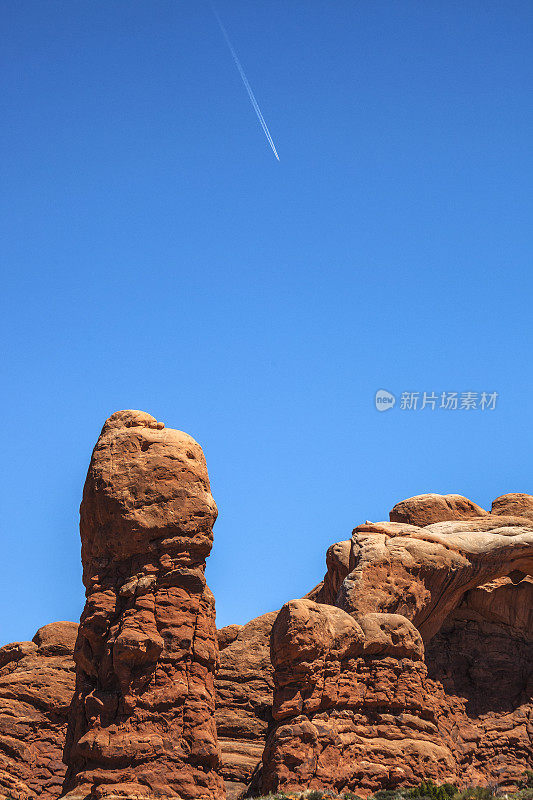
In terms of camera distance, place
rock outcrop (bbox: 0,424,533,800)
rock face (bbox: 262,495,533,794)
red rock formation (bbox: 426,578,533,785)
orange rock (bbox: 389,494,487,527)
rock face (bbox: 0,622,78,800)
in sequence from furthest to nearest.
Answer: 1. orange rock (bbox: 389,494,487,527)
2. red rock formation (bbox: 426,578,533,785)
3. rock face (bbox: 0,622,78,800)
4. rock face (bbox: 262,495,533,794)
5. rock outcrop (bbox: 0,424,533,800)

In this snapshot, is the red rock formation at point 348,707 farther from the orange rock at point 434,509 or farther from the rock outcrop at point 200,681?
the orange rock at point 434,509

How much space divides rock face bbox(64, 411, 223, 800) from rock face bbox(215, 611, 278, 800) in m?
8.11

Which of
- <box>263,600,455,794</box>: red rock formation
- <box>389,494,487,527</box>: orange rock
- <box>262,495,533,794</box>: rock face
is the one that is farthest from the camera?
<box>389,494,487,527</box>: orange rock

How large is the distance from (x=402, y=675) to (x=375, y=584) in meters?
3.82

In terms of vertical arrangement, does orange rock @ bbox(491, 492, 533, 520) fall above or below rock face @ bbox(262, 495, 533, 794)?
above

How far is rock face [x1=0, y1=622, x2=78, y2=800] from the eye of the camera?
24.9 meters

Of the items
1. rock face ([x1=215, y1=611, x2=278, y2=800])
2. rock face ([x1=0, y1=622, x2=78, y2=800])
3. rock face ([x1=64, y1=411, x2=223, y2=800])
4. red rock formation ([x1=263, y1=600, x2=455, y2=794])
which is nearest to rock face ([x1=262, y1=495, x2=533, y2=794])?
red rock formation ([x1=263, y1=600, x2=455, y2=794])

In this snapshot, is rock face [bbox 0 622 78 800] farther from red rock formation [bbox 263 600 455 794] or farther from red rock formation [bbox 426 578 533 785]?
red rock formation [bbox 426 578 533 785]

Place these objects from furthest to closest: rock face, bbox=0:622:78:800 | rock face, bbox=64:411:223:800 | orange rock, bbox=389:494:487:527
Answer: orange rock, bbox=389:494:487:527 → rock face, bbox=0:622:78:800 → rock face, bbox=64:411:223:800

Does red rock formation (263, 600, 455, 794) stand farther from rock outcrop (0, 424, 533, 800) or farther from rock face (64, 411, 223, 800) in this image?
rock face (64, 411, 223, 800)

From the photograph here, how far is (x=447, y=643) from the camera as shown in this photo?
2811 cm

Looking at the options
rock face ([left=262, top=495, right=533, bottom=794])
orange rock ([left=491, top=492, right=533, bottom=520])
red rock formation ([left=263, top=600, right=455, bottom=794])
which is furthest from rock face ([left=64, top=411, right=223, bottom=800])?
orange rock ([left=491, top=492, right=533, bottom=520])

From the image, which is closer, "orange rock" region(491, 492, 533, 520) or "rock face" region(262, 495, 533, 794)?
"rock face" region(262, 495, 533, 794)

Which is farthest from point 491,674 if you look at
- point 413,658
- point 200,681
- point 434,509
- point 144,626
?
point 144,626
